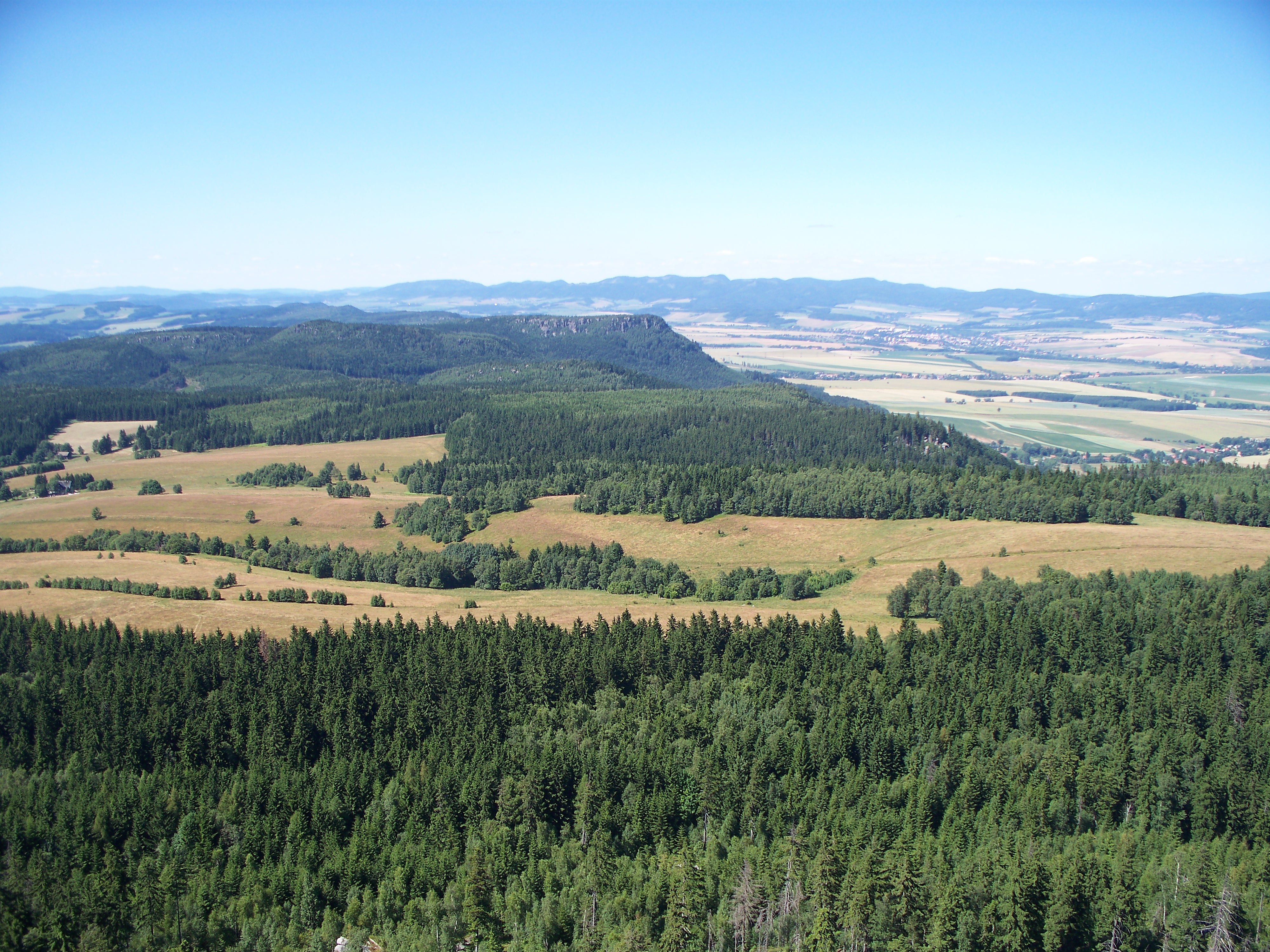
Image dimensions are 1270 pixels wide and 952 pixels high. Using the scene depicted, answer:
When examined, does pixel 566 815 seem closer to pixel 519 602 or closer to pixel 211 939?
pixel 211 939

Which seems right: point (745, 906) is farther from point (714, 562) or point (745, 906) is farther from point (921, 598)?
point (714, 562)

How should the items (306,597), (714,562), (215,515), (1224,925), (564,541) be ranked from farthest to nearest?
(215,515) < (564,541) < (714,562) < (306,597) < (1224,925)

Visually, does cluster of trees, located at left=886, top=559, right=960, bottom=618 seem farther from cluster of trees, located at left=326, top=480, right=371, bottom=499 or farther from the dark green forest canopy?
cluster of trees, located at left=326, top=480, right=371, bottom=499

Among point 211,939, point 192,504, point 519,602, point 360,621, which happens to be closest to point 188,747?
point 211,939

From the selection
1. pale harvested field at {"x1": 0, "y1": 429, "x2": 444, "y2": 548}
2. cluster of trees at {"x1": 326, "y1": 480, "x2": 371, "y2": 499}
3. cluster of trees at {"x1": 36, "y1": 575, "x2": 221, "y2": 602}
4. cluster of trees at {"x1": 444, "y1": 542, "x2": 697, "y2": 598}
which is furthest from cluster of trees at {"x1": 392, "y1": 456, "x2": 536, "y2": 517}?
cluster of trees at {"x1": 36, "y1": 575, "x2": 221, "y2": 602}

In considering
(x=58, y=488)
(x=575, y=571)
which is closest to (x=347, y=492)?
(x=58, y=488)

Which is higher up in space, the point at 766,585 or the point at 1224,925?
the point at 1224,925
